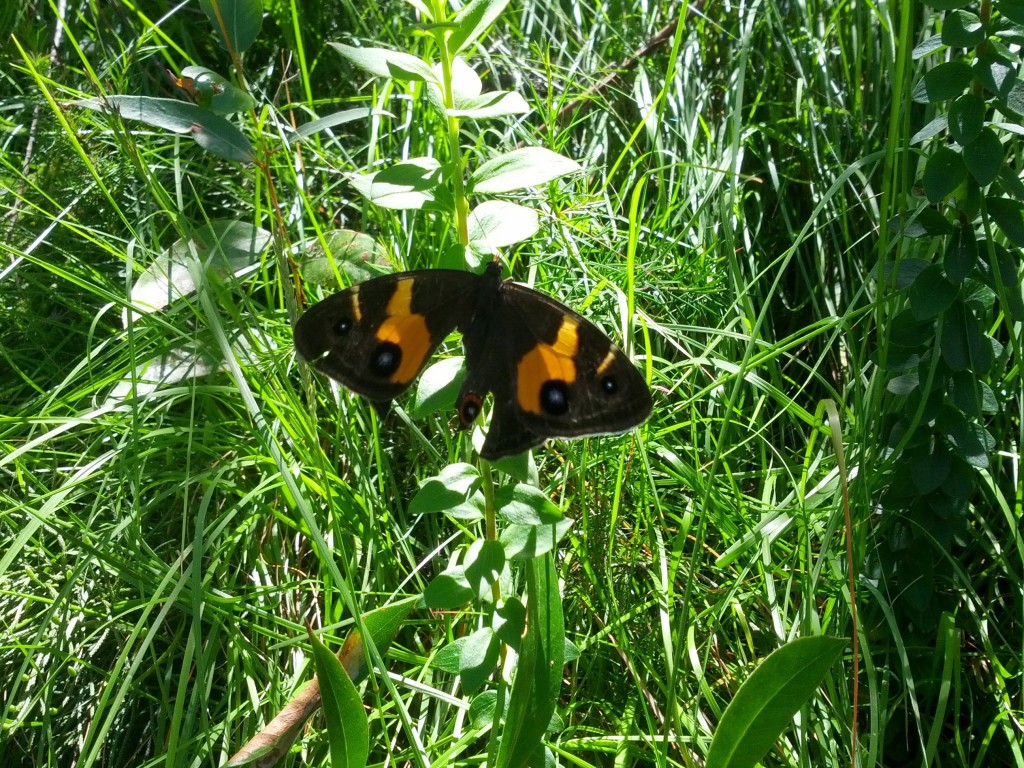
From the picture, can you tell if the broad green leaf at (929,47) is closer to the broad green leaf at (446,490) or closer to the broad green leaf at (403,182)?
the broad green leaf at (403,182)

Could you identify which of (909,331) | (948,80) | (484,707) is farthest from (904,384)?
(484,707)

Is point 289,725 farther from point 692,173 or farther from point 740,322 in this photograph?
point 692,173

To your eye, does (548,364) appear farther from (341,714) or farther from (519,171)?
(341,714)

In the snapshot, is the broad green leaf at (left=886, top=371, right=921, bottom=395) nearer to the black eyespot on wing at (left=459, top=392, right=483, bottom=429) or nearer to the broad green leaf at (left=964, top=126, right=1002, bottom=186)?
the broad green leaf at (left=964, top=126, right=1002, bottom=186)

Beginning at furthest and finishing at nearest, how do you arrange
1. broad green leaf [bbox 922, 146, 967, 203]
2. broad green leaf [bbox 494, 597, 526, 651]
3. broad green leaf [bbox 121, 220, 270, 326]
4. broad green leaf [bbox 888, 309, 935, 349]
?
broad green leaf [bbox 121, 220, 270, 326] → broad green leaf [bbox 888, 309, 935, 349] → broad green leaf [bbox 922, 146, 967, 203] → broad green leaf [bbox 494, 597, 526, 651]

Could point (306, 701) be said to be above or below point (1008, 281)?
below

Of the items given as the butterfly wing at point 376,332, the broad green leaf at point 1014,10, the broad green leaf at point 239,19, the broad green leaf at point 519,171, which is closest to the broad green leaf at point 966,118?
the broad green leaf at point 1014,10

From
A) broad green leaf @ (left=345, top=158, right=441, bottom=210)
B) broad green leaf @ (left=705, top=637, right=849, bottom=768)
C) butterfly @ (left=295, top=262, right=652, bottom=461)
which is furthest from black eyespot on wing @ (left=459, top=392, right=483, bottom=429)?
broad green leaf @ (left=705, top=637, right=849, bottom=768)
